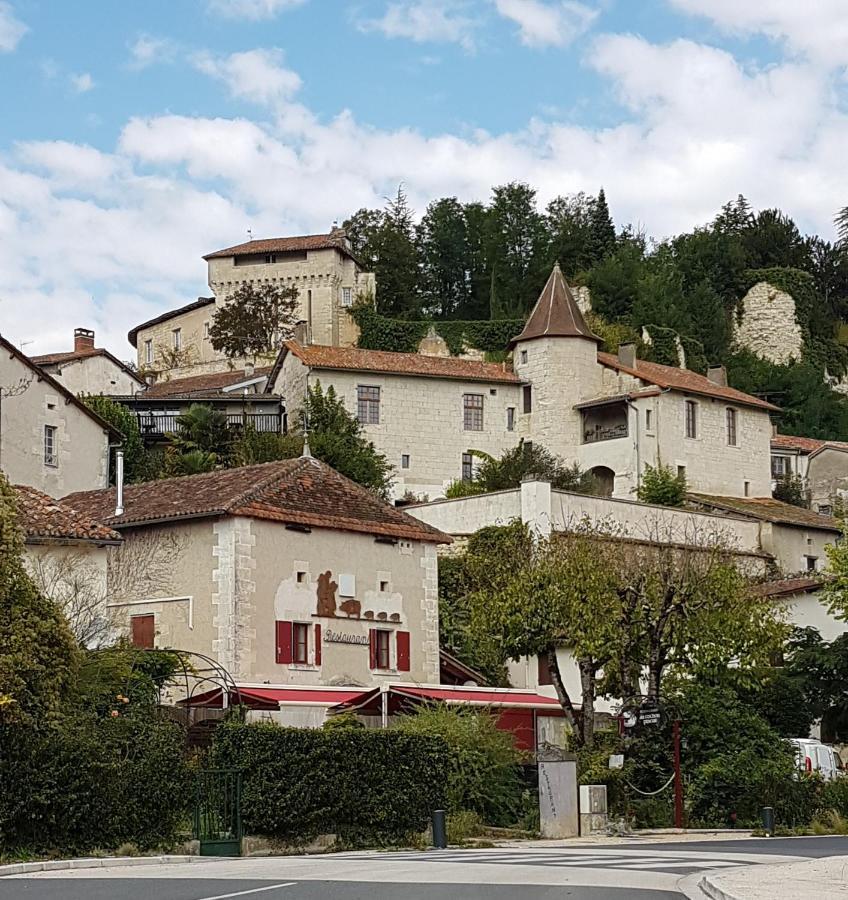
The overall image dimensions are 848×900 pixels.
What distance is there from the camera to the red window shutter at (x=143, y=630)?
122ft

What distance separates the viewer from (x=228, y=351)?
88.2m

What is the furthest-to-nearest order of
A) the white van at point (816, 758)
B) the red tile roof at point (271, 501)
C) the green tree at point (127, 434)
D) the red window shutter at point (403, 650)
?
the green tree at point (127, 434) < the red window shutter at point (403, 650) < the red tile roof at point (271, 501) < the white van at point (816, 758)

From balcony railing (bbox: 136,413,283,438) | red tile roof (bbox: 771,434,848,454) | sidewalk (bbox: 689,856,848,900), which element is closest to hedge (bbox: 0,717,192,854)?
sidewalk (bbox: 689,856,848,900)

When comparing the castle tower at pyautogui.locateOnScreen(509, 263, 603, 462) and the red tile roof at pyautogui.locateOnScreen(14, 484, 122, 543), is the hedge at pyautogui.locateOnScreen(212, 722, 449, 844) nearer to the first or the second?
the red tile roof at pyautogui.locateOnScreen(14, 484, 122, 543)

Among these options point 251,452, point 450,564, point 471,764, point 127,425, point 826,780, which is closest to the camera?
point 471,764

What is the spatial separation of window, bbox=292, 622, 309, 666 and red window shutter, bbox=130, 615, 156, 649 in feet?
10.8

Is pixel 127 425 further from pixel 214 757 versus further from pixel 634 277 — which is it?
pixel 214 757

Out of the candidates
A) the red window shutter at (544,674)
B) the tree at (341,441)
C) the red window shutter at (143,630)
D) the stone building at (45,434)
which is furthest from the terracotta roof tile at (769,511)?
the red window shutter at (143,630)

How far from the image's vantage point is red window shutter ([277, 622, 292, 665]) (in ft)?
120

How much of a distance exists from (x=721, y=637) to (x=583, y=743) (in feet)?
12.2

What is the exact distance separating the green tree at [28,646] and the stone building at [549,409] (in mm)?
41249

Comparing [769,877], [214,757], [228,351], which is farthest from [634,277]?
[769,877]

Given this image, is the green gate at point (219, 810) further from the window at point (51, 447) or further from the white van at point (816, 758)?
the window at point (51, 447)

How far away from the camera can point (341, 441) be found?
61.7 meters
